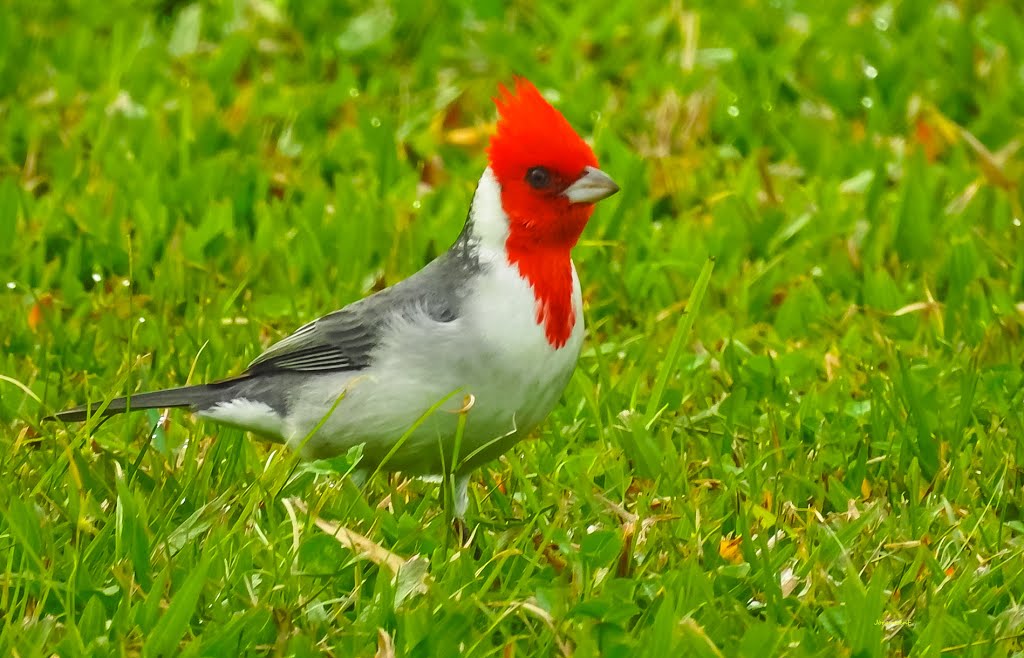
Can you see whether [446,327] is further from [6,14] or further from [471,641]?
[6,14]

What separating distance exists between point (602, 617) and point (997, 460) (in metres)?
1.39

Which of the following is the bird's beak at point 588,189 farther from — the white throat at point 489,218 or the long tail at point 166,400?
the long tail at point 166,400

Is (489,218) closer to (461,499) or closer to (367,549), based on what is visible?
(461,499)

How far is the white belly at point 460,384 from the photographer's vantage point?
12.8ft

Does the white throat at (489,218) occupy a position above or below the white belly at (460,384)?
above

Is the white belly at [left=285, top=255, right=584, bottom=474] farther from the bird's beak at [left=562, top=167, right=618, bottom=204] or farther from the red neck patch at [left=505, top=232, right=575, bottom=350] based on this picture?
the bird's beak at [left=562, top=167, right=618, bottom=204]

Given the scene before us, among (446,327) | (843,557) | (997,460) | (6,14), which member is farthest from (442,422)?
(6,14)

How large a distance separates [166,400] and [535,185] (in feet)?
3.34

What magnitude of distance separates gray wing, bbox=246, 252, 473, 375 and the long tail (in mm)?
141

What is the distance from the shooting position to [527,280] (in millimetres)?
4027

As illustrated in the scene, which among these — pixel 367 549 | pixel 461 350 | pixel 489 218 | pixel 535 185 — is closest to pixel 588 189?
pixel 535 185

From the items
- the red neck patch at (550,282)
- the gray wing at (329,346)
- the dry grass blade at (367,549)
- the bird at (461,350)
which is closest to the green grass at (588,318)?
the dry grass blade at (367,549)

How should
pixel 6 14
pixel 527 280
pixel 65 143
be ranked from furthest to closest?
pixel 6 14
pixel 65 143
pixel 527 280

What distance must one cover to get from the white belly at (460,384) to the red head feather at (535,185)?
0.09 meters
